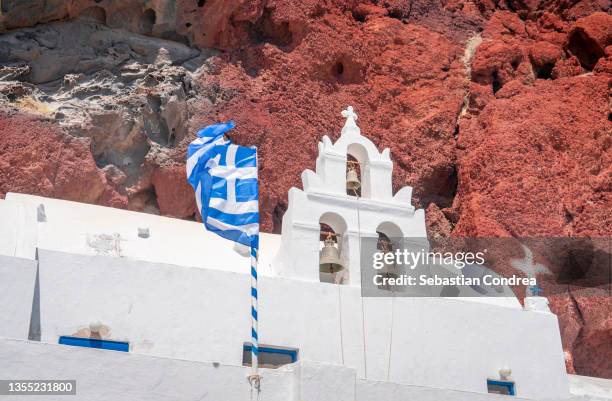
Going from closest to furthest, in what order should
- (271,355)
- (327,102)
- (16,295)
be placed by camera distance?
(16,295) → (271,355) → (327,102)

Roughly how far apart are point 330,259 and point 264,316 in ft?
5.68

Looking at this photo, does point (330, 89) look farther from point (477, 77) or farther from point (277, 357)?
point (277, 357)

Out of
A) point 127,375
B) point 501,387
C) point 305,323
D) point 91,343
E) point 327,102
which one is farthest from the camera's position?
point 327,102

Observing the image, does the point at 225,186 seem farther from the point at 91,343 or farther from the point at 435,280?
the point at 435,280

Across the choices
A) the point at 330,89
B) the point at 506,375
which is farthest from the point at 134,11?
the point at 506,375

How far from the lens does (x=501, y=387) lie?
14.0m

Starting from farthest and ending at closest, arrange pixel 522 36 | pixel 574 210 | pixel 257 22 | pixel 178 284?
pixel 522 36, pixel 257 22, pixel 574 210, pixel 178 284

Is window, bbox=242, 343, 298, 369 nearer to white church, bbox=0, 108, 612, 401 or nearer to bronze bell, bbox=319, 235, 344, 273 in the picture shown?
white church, bbox=0, 108, 612, 401

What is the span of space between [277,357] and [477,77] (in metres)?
13.2

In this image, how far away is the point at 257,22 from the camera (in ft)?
71.6

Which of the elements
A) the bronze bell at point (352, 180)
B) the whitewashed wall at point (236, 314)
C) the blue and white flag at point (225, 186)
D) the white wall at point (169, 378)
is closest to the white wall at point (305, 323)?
the whitewashed wall at point (236, 314)

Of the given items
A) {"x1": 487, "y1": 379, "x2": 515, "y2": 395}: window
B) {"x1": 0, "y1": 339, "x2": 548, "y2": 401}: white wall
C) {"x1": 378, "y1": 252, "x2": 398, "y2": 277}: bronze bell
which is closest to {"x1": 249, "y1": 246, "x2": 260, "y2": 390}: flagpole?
{"x1": 0, "y1": 339, "x2": 548, "y2": 401}: white wall

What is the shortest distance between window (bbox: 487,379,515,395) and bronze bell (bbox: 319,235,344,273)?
129 inches

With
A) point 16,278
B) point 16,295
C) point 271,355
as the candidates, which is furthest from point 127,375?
point 271,355
